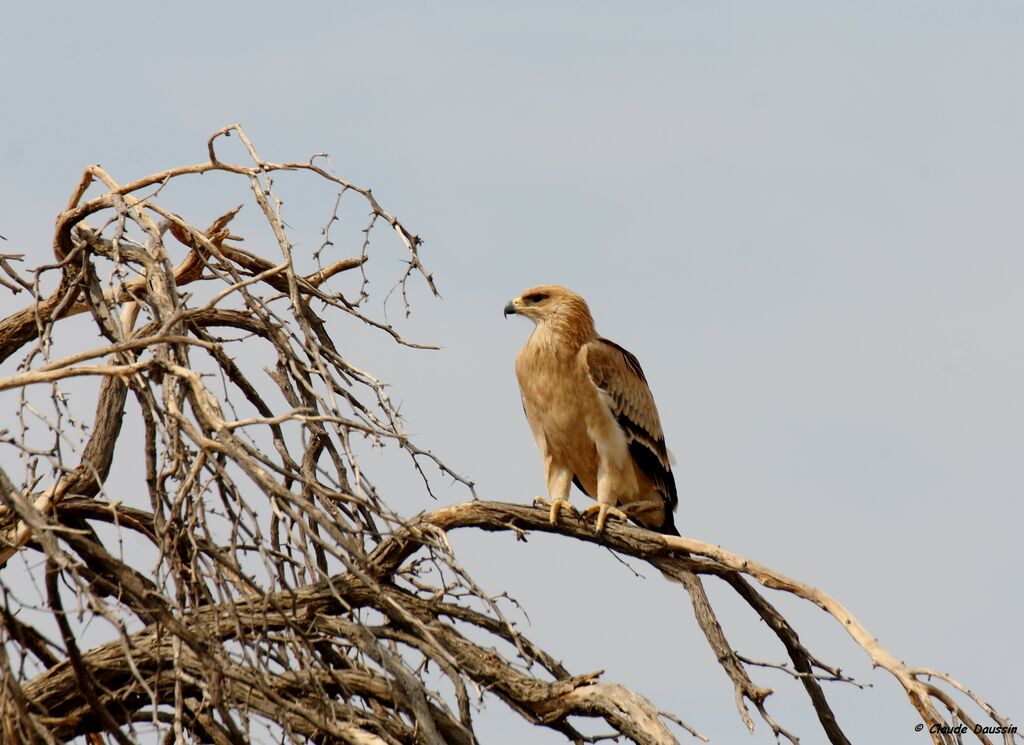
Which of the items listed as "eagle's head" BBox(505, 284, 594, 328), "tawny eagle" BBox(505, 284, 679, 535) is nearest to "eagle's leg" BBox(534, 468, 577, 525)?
"tawny eagle" BBox(505, 284, 679, 535)

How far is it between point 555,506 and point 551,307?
1.59 m

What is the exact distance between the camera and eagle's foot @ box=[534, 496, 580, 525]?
6.60 m

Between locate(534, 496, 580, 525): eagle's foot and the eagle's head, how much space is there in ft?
3.87

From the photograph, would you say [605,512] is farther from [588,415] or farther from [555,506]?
[588,415]

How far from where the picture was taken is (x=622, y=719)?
17.0 ft

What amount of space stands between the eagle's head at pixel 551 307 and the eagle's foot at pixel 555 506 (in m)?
1.18

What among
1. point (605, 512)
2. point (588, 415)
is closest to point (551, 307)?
point (588, 415)

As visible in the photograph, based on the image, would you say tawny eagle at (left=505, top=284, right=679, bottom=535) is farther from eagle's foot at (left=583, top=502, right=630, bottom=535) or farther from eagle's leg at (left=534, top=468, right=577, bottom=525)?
eagle's foot at (left=583, top=502, right=630, bottom=535)

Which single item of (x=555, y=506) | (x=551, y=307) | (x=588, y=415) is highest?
(x=551, y=307)

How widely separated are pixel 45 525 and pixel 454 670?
2047 mm

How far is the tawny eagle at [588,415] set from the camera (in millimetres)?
7590

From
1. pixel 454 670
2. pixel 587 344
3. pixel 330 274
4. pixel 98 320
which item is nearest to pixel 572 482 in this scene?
pixel 587 344

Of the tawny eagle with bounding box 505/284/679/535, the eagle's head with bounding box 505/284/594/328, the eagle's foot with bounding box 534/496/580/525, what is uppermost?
the eagle's head with bounding box 505/284/594/328

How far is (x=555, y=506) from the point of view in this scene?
673cm
